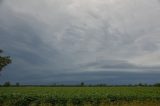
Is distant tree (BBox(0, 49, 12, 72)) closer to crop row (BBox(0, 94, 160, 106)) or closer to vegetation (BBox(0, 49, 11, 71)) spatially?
vegetation (BBox(0, 49, 11, 71))

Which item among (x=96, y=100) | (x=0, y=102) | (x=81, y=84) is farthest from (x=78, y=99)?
(x=81, y=84)

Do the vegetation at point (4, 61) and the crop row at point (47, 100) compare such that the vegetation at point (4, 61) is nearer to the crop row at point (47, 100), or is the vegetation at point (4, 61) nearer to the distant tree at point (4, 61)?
the distant tree at point (4, 61)

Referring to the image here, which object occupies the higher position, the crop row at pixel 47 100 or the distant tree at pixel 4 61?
the distant tree at pixel 4 61

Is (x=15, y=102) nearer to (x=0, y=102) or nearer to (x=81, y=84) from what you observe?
(x=0, y=102)

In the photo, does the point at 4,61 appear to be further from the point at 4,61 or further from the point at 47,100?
the point at 47,100

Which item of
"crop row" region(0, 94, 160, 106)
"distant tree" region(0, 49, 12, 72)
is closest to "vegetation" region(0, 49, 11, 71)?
"distant tree" region(0, 49, 12, 72)

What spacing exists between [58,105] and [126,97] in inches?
383

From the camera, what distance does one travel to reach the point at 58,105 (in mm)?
32250

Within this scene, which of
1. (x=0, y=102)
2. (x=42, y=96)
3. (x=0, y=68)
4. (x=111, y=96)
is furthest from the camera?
(x=0, y=68)

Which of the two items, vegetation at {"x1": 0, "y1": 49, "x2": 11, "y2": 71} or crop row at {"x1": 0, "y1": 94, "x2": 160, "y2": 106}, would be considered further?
vegetation at {"x1": 0, "y1": 49, "x2": 11, "y2": 71}

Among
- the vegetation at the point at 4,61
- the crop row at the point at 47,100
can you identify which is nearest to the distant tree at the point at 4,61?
the vegetation at the point at 4,61

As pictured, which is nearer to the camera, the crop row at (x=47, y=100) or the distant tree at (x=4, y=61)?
the crop row at (x=47, y=100)

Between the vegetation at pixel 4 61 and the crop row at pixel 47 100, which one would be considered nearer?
the crop row at pixel 47 100

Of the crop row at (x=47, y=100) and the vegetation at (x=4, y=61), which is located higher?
the vegetation at (x=4, y=61)
